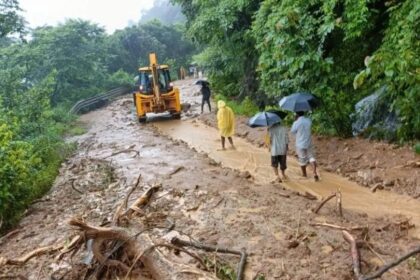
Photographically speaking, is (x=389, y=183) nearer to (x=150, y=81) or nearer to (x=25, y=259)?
(x=25, y=259)

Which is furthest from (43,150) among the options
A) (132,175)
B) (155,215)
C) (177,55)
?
(177,55)

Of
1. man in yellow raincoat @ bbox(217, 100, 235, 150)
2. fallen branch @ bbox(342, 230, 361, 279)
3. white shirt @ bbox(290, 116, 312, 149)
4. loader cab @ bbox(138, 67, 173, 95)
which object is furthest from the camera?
loader cab @ bbox(138, 67, 173, 95)

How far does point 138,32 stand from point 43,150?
3407 centimetres

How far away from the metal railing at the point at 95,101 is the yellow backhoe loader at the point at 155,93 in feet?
28.6

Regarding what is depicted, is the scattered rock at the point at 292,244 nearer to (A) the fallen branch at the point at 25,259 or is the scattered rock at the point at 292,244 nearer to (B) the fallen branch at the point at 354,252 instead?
(B) the fallen branch at the point at 354,252

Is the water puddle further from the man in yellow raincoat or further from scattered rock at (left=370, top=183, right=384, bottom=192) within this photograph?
the man in yellow raincoat

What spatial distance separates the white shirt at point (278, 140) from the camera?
9383 millimetres

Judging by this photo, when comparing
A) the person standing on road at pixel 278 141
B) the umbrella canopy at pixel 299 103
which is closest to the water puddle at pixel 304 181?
the person standing on road at pixel 278 141

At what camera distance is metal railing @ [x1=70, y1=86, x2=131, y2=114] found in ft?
92.5

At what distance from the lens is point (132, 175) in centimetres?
1101

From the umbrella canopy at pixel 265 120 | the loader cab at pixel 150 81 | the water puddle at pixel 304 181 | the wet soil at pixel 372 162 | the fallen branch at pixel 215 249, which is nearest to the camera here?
the fallen branch at pixel 215 249

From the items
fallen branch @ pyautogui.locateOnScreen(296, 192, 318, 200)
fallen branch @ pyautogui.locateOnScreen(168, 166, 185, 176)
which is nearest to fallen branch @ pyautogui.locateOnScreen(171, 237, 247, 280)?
fallen branch @ pyautogui.locateOnScreen(296, 192, 318, 200)

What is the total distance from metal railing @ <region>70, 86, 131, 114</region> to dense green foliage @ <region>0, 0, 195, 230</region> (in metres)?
0.73

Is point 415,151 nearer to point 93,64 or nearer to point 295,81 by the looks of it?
point 295,81
